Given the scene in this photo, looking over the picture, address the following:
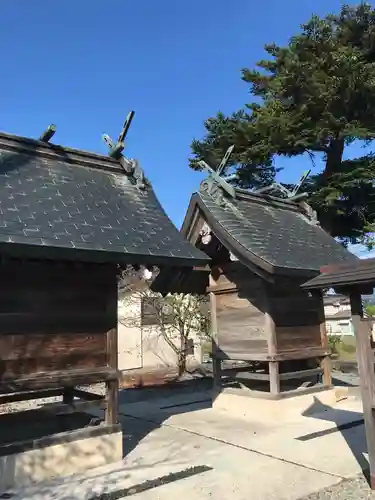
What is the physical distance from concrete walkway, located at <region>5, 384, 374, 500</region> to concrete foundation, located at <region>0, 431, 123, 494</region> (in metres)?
0.17

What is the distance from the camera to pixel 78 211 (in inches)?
252

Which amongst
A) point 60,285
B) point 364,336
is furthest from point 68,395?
point 364,336

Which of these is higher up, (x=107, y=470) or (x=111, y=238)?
(x=111, y=238)

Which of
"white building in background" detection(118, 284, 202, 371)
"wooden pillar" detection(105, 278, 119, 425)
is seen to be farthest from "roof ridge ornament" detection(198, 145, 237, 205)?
"white building in background" detection(118, 284, 202, 371)

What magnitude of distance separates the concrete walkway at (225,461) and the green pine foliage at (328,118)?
10.4m

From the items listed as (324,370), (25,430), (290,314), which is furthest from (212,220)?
(25,430)

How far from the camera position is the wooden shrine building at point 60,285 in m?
5.36

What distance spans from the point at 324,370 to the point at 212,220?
439cm

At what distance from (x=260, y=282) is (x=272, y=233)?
4.42 feet

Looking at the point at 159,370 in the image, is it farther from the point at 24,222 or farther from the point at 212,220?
the point at 24,222

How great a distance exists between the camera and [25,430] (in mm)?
6949

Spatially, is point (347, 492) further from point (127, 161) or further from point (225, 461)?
point (127, 161)

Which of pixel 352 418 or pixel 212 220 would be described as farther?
pixel 212 220

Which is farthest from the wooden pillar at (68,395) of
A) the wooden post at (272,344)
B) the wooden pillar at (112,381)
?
the wooden post at (272,344)
